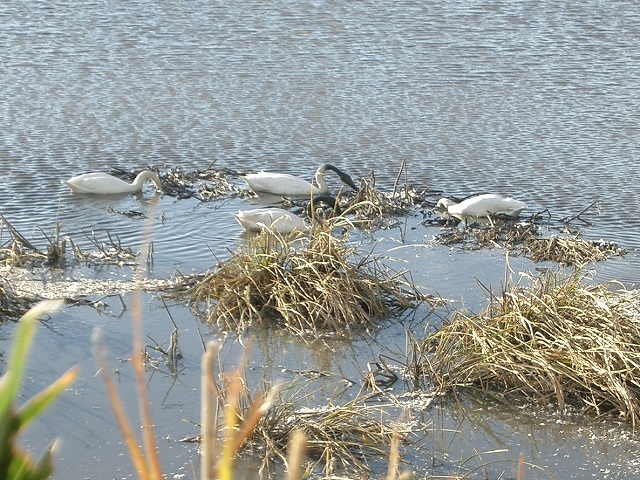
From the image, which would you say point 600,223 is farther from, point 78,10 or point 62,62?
point 78,10

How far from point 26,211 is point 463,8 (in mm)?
8796

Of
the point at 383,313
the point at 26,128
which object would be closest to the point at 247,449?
the point at 383,313

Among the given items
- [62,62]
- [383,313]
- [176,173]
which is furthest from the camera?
[62,62]

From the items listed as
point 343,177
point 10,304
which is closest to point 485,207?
point 343,177

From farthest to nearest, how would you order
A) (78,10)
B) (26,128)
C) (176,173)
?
(78,10) → (26,128) → (176,173)

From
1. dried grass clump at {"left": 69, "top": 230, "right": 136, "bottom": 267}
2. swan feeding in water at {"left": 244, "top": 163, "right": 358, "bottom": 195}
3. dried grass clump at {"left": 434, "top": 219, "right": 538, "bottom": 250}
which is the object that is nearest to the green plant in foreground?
dried grass clump at {"left": 69, "top": 230, "right": 136, "bottom": 267}

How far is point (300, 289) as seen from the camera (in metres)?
5.89

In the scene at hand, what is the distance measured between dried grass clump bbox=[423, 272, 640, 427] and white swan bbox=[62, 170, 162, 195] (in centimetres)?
402

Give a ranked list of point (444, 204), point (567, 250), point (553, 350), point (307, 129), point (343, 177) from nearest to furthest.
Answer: point (553, 350) < point (567, 250) < point (444, 204) < point (343, 177) < point (307, 129)

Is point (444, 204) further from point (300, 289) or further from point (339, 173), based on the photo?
point (300, 289)

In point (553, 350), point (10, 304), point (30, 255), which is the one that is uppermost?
point (553, 350)

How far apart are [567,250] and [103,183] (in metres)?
3.66

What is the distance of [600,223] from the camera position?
321 inches

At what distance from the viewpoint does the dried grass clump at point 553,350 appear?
4.78 m
